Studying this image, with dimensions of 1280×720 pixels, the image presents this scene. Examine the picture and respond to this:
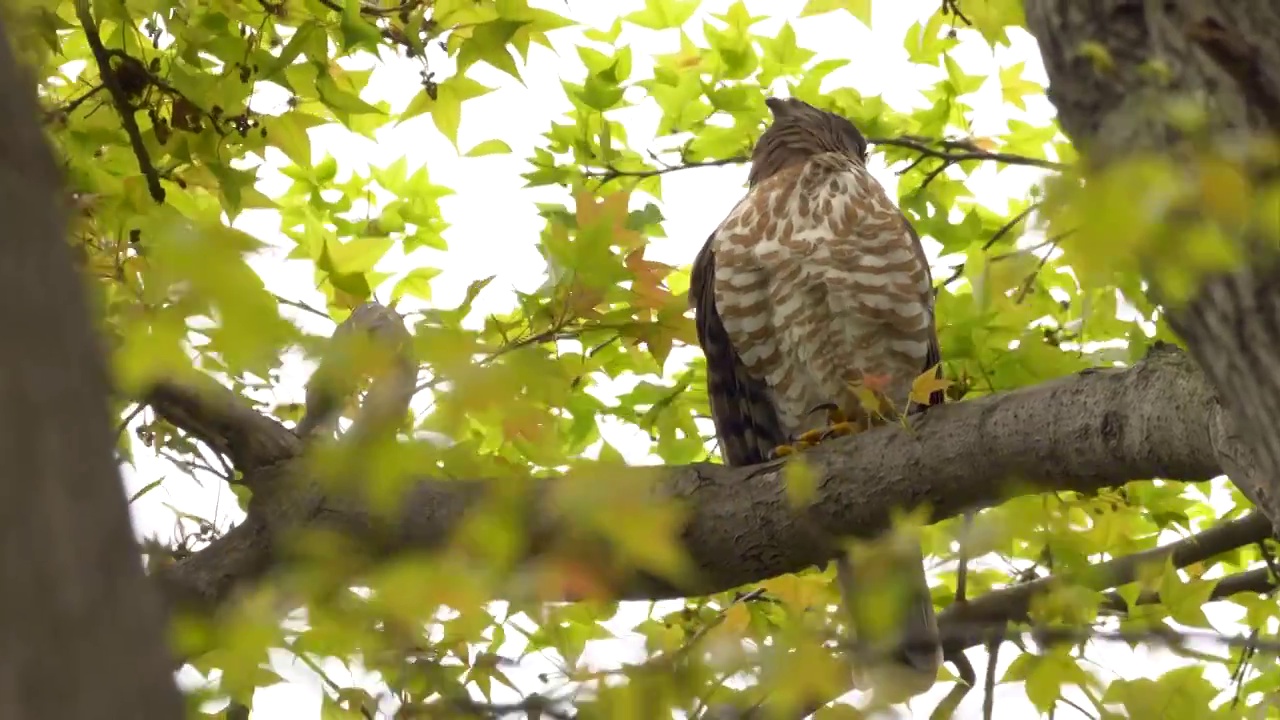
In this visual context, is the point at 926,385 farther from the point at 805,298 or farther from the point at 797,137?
the point at 797,137

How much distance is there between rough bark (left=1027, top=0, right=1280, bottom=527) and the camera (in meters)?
1.40

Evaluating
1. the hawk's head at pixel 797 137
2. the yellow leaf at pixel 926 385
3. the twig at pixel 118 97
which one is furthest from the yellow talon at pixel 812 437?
the twig at pixel 118 97

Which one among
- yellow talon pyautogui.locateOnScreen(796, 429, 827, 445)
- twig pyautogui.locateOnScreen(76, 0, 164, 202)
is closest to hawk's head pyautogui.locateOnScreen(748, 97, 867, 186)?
yellow talon pyautogui.locateOnScreen(796, 429, 827, 445)

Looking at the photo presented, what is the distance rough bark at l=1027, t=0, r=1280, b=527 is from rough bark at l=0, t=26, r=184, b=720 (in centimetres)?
99

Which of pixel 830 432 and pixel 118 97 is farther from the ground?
pixel 118 97

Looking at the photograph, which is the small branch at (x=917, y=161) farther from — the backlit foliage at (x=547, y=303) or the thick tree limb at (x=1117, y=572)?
the thick tree limb at (x=1117, y=572)

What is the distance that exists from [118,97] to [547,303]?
1015 millimetres

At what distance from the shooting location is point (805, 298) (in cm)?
398

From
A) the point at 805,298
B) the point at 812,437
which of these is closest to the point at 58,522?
the point at 812,437

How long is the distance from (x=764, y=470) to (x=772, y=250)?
55.7 inches

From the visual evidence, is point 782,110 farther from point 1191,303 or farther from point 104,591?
point 104,591

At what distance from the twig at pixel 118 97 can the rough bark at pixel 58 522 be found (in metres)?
2.08

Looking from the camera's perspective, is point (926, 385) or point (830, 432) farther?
point (830, 432)

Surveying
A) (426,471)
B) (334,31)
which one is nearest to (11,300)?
(426,471)
